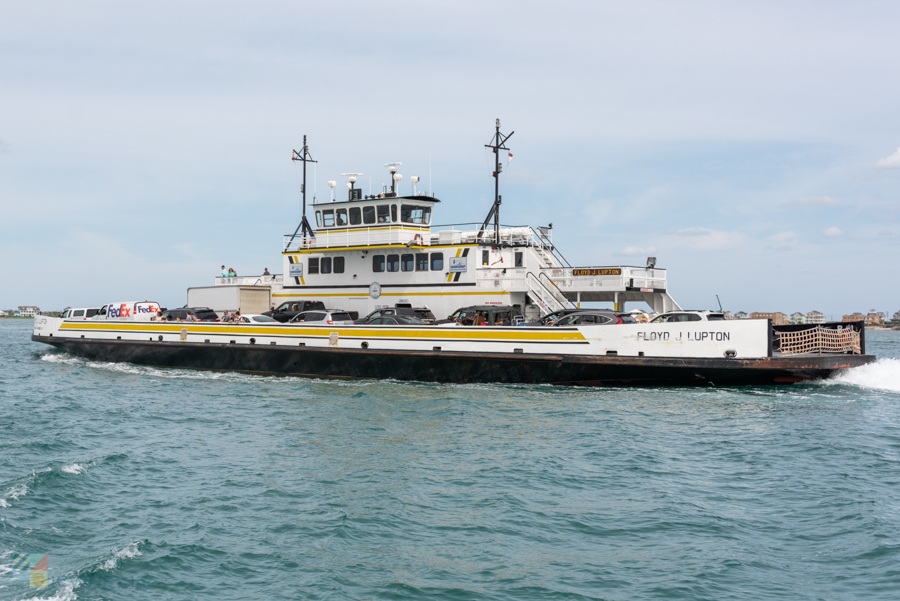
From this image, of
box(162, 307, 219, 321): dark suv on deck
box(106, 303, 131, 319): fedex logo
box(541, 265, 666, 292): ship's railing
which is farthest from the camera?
box(106, 303, 131, 319): fedex logo

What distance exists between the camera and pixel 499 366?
20.9 metres

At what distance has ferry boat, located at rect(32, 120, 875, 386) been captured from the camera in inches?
762

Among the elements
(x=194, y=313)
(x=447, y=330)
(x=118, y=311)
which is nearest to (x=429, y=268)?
(x=447, y=330)

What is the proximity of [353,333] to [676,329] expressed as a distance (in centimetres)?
963

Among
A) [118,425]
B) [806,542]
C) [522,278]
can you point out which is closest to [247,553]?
[806,542]

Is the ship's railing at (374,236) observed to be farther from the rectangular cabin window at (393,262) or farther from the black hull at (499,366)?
the black hull at (499,366)

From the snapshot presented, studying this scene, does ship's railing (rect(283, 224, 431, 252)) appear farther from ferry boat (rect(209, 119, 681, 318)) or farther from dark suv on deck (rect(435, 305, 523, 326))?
dark suv on deck (rect(435, 305, 523, 326))

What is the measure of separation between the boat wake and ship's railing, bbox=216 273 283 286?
20422mm

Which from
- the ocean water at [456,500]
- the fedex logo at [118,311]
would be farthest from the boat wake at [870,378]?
the fedex logo at [118,311]

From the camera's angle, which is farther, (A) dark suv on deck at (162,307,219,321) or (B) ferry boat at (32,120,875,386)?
(A) dark suv on deck at (162,307,219,321)

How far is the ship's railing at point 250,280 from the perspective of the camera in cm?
3086

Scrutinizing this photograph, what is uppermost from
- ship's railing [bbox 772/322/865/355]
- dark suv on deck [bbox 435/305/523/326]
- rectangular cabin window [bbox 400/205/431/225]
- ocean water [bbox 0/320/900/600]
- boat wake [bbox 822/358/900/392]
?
rectangular cabin window [bbox 400/205/431/225]

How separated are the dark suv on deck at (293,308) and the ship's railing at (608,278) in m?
8.81

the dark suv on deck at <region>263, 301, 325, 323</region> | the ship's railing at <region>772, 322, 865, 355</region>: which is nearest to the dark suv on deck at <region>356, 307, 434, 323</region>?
the dark suv on deck at <region>263, 301, 325, 323</region>
